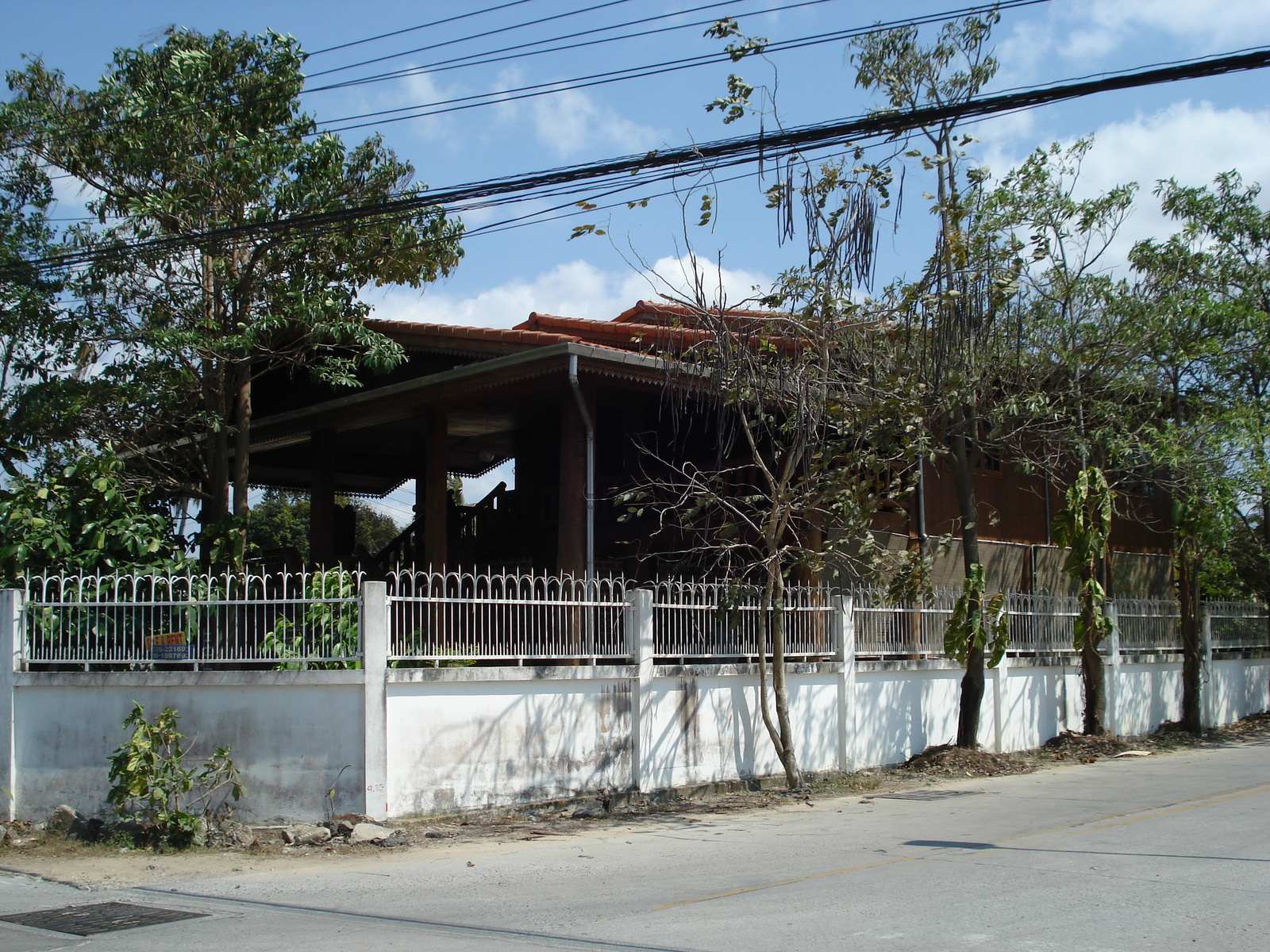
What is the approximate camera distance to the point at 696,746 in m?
10.9

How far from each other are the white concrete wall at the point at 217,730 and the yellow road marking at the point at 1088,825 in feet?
10.8

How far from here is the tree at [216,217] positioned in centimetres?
1227

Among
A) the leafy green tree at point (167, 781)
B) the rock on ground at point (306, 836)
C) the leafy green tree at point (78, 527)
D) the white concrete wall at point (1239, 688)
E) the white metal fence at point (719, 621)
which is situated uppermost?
the leafy green tree at point (78, 527)

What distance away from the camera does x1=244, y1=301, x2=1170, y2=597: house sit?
12.7 metres

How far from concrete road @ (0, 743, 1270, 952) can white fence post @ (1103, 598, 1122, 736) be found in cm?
673

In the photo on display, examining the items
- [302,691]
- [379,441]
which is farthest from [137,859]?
[379,441]

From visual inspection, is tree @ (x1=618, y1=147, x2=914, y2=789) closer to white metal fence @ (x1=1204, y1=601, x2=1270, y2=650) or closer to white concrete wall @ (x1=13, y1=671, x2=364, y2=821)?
white concrete wall @ (x1=13, y1=671, x2=364, y2=821)

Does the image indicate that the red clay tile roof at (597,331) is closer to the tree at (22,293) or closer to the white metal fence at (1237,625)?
the tree at (22,293)

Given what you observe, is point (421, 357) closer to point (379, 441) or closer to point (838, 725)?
point (379, 441)

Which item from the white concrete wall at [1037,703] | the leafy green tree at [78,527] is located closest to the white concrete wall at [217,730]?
the leafy green tree at [78,527]

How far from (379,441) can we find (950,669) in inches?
383

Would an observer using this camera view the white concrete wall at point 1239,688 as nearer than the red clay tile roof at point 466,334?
No

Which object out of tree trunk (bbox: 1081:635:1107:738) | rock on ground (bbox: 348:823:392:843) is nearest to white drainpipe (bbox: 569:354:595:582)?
rock on ground (bbox: 348:823:392:843)

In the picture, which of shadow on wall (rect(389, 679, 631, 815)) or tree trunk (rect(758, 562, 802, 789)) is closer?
shadow on wall (rect(389, 679, 631, 815))
